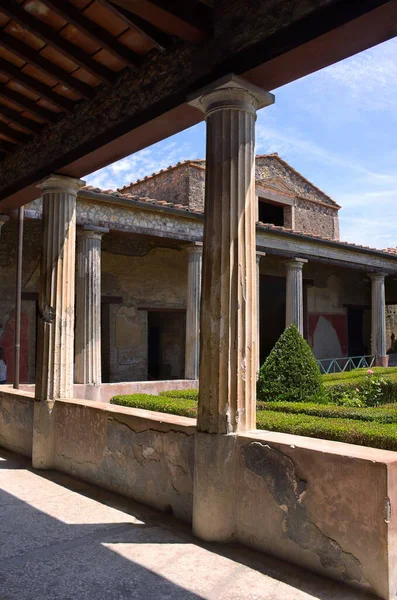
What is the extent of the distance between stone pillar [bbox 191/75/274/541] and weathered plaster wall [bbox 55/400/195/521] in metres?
0.30

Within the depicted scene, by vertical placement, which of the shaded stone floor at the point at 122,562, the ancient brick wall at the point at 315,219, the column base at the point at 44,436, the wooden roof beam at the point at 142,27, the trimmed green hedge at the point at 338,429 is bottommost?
the shaded stone floor at the point at 122,562

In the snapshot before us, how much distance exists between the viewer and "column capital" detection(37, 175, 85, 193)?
475 cm

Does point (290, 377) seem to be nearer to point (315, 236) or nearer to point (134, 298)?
point (134, 298)

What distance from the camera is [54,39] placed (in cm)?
334

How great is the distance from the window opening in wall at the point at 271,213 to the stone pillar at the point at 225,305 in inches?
533

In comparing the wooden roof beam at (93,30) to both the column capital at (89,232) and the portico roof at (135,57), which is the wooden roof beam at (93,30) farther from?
the column capital at (89,232)

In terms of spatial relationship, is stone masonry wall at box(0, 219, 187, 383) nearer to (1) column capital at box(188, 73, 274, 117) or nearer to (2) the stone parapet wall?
(2) the stone parapet wall

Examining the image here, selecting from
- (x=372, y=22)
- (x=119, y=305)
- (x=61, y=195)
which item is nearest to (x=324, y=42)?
(x=372, y=22)

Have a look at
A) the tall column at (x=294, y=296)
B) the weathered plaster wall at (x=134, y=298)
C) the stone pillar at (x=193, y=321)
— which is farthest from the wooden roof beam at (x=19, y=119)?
the tall column at (x=294, y=296)

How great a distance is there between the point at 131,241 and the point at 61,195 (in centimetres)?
651

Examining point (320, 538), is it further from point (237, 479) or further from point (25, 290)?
point (25, 290)

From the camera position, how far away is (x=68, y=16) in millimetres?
3043

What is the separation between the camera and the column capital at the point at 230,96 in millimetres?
2971

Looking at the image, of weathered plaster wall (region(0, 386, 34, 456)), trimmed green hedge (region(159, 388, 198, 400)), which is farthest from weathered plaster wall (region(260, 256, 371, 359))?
weathered plaster wall (region(0, 386, 34, 456))
